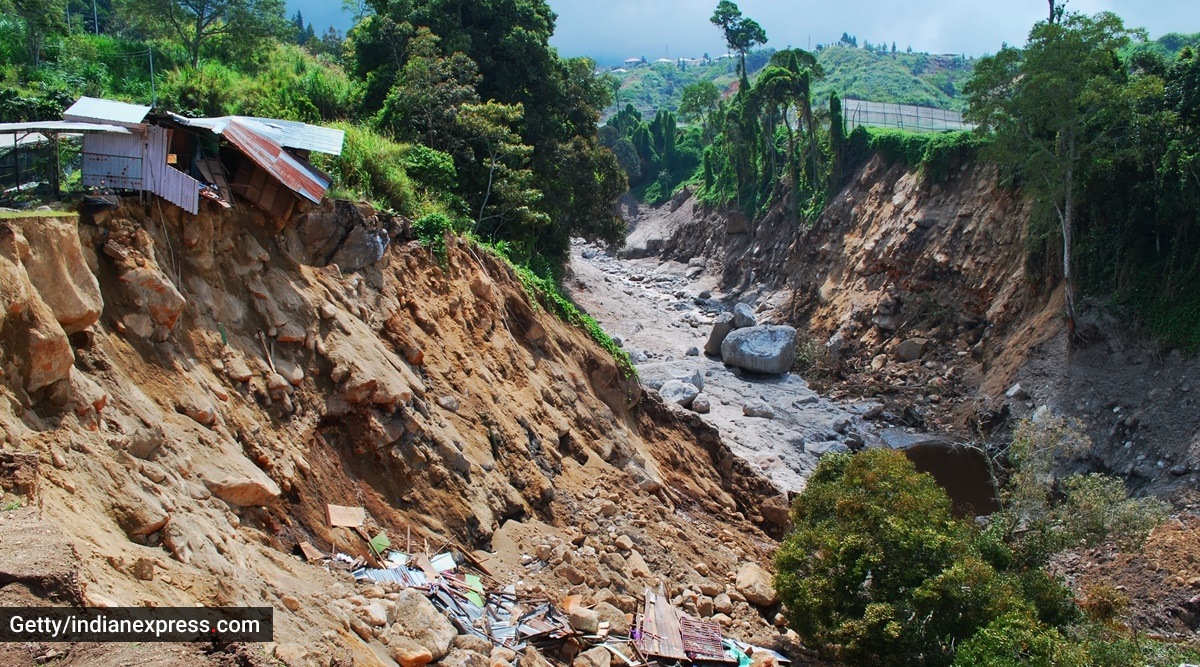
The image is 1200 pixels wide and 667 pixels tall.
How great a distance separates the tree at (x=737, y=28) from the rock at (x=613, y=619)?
166 ft

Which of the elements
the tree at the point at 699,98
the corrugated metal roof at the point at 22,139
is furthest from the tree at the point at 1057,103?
the tree at the point at 699,98

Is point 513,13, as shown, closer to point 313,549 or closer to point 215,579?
point 313,549

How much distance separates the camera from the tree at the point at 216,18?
2531 cm

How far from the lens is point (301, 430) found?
11.6 metres

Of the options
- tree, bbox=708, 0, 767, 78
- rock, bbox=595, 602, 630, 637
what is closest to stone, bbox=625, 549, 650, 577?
rock, bbox=595, 602, 630, 637

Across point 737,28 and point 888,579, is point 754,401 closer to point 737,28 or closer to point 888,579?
point 888,579

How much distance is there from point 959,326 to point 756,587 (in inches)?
829

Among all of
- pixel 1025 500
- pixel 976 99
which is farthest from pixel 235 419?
pixel 976 99

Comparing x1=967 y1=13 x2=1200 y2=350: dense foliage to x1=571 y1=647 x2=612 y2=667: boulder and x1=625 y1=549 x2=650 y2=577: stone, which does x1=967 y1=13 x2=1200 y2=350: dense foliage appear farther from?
x1=571 y1=647 x2=612 y2=667: boulder

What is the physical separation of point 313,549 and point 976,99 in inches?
962

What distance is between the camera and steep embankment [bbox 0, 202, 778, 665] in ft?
25.5

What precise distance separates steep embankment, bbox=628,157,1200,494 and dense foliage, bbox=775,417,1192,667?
991 cm

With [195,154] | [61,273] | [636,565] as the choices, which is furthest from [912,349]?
[61,273]

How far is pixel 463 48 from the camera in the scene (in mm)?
25953
